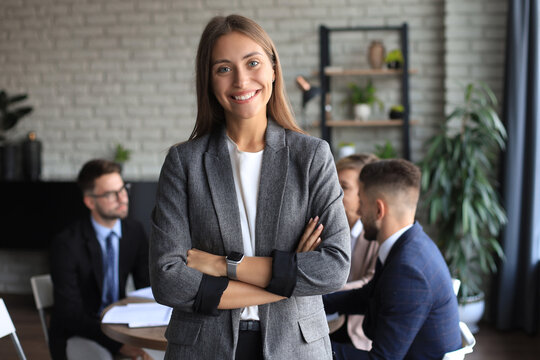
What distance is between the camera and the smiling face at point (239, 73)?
1.27m

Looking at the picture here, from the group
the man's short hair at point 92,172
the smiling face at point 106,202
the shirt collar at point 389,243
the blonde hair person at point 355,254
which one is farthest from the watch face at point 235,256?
the man's short hair at point 92,172

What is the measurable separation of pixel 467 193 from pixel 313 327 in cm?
294

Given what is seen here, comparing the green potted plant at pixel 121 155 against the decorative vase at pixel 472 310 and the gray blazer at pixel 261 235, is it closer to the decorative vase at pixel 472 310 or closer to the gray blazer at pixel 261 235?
the decorative vase at pixel 472 310

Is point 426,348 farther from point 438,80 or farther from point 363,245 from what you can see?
point 438,80

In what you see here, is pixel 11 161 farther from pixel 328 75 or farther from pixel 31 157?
pixel 328 75

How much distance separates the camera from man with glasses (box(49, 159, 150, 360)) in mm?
2492

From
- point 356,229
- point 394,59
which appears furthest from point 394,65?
point 356,229

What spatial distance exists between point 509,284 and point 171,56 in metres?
3.37

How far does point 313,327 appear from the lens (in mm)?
1244

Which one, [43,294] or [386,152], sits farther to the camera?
[386,152]

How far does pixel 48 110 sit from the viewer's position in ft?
17.0

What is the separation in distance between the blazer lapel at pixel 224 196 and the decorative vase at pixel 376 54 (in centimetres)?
343

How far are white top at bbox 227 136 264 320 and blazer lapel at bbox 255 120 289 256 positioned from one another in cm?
2

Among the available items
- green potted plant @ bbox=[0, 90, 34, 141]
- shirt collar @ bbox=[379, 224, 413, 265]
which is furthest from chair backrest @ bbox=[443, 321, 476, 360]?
green potted plant @ bbox=[0, 90, 34, 141]
